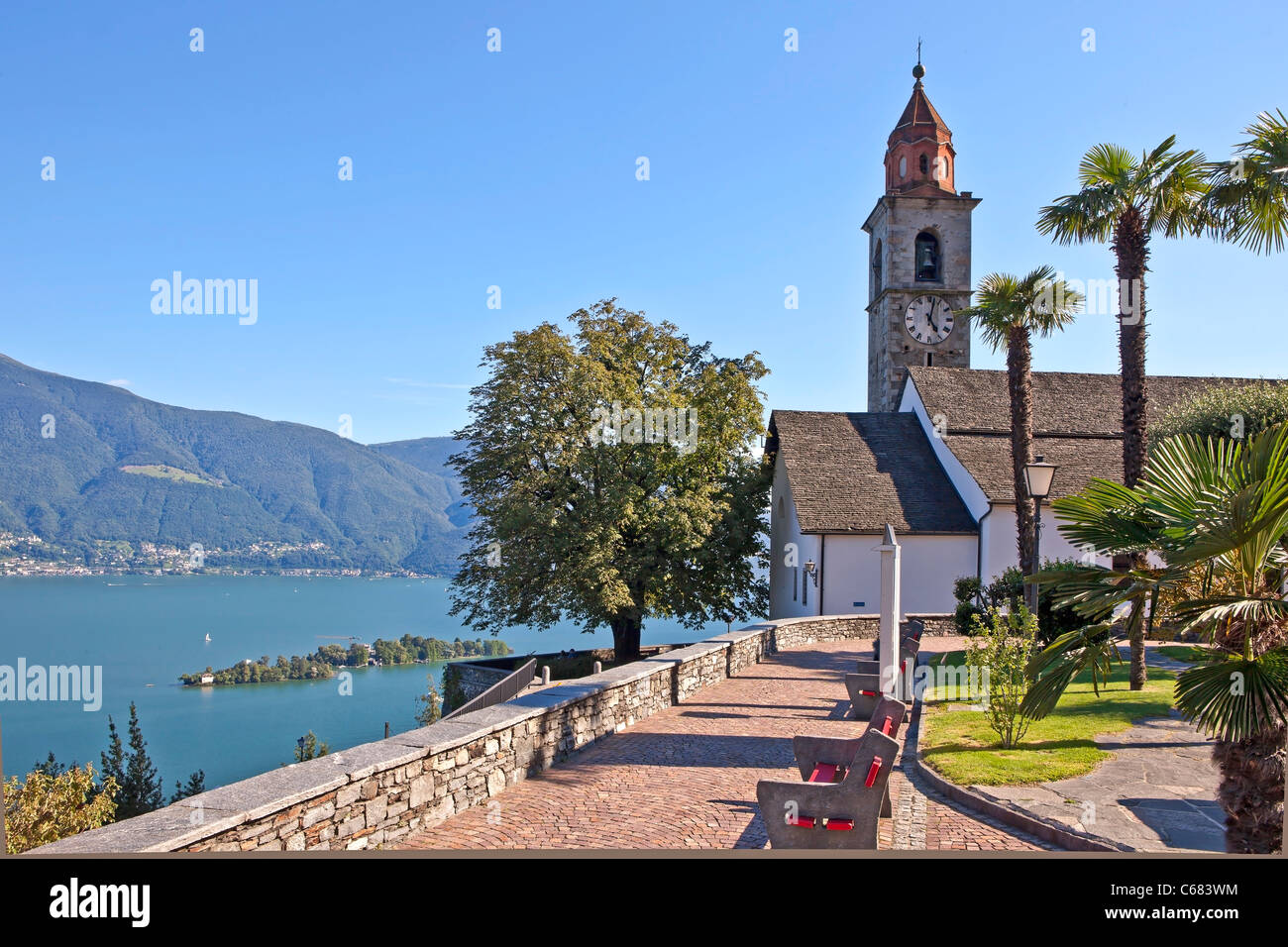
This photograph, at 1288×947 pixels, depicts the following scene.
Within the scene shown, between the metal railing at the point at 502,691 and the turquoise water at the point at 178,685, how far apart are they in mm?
12729

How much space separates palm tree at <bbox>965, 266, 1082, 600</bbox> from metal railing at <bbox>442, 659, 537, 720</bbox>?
37.2ft

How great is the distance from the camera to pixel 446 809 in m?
7.02

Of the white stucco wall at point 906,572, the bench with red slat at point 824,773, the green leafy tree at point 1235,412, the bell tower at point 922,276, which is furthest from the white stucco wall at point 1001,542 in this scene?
the bench with red slat at point 824,773

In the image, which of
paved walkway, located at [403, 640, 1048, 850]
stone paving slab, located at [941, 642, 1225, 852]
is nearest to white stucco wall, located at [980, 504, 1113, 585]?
paved walkway, located at [403, 640, 1048, 850]

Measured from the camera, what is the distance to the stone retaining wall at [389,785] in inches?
189

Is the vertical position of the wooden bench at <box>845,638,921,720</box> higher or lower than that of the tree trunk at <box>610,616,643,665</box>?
higher

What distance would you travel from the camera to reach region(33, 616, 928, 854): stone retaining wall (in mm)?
4805

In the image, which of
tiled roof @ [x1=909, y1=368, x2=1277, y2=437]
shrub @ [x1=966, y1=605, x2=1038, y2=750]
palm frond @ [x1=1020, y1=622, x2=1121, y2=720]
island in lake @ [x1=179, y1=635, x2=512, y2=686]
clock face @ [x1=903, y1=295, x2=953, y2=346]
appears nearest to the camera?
palm frond @ [x1=1020, y1=622, x2=1121, y2=720]

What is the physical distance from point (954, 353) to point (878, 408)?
4109 millimetres

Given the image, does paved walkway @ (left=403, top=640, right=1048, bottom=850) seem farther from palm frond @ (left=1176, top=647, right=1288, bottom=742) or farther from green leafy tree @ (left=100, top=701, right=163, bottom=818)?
green leafy tree @ (left=100, top=701, right=163, bottom=818)

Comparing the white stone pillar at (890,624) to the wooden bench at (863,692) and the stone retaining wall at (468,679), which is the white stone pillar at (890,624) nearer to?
the wooden bench at (863,692)

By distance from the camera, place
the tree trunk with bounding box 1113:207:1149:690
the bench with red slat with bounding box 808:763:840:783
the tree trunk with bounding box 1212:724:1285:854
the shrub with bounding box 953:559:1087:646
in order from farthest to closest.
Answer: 1. the shrub with bounding box 953:559:1087:646
2. the tree trunk with bounding box 1113:207:1149:690
3. the bench with red slat with bounding box 808:763:840:783
4. the tree trunk with bounding box 1212:724:1285:854

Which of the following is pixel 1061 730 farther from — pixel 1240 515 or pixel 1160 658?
pixel 1160 658
